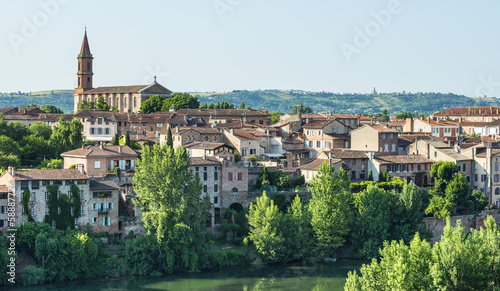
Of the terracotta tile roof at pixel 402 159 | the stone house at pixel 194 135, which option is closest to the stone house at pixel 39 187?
the stone house at pixel 194 135

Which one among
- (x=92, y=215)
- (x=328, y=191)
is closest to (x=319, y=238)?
(x=328, y=191)

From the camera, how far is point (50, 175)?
152 feet

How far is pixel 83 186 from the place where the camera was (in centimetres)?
4712

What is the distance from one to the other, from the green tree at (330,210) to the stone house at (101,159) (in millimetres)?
14339

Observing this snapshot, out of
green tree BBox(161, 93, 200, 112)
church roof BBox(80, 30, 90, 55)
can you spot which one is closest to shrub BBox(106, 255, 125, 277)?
green tree BBox(161, 93, 200, 112)

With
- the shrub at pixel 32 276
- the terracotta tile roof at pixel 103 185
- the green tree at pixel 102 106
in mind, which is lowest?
the shrub at pixel 32 276

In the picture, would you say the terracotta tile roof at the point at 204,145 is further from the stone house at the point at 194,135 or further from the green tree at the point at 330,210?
the green tree at the point at 330,210

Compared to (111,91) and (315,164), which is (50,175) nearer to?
(315,164)

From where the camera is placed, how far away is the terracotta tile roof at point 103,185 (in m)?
47.8

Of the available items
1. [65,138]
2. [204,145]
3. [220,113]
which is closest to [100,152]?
[204,145]

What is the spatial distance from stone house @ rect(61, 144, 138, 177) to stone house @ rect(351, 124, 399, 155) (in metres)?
20.9

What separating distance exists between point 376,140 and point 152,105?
34818 millimetres

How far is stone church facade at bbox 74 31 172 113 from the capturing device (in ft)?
328

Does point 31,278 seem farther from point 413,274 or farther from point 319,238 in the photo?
point 413,274
